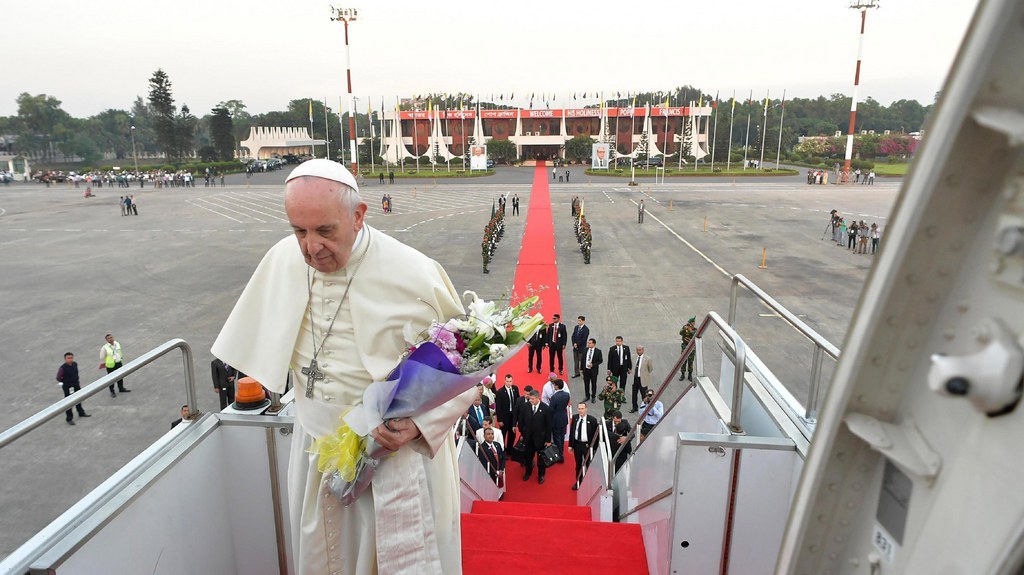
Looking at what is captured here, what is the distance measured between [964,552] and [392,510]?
1870 millimetres

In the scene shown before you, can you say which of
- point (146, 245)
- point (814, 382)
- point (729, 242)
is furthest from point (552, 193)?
point (814, 382)

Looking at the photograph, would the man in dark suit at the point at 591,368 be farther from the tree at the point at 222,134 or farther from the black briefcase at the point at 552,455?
the tree at the point at 222,134

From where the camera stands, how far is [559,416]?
7.92 meters

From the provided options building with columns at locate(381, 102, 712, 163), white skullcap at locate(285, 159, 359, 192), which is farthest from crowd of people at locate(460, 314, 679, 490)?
building with columns at locate(381, 102, 712, 163)

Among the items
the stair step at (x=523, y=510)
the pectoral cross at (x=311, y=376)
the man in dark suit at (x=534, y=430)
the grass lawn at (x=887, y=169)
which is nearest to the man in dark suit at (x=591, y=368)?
the man in dark suit at (x=534, y=430)

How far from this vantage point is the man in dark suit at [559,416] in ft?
26.0

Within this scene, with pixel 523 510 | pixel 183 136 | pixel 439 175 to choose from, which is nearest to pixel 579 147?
pixel 439 175

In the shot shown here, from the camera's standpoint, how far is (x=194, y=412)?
2.97 meters

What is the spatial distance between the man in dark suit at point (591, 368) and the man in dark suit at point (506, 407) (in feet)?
6.97

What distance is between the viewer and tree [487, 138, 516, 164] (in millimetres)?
68750

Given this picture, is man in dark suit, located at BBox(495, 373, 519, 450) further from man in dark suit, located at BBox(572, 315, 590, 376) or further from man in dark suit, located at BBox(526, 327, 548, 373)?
man in dark suit, located at BBox(572, 315, 590, 376)

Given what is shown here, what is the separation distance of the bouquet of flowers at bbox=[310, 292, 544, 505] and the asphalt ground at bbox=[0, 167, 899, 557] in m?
1.46

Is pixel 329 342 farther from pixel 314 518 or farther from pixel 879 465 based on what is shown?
pixel 879 465

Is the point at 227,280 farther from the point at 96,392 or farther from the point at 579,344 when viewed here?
the point at 96,392
